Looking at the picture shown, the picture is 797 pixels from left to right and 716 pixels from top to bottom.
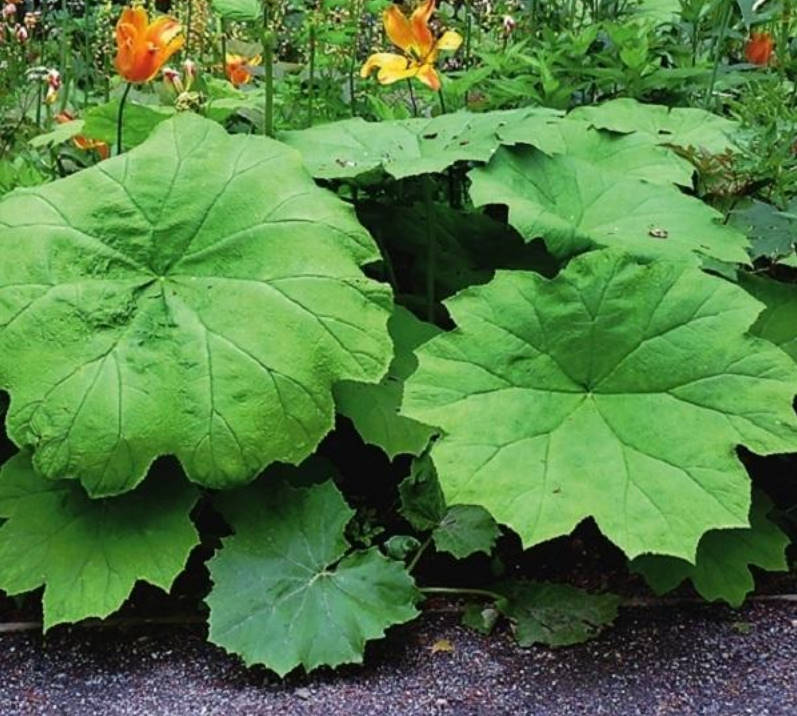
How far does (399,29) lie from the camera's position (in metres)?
2.53

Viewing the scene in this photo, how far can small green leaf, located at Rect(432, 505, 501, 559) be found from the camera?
6.74 ft

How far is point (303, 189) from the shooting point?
7.13 feet

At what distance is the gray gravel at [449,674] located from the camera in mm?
1821

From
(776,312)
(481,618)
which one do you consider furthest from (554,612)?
(776,312)

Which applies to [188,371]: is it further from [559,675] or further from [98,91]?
[98,91]

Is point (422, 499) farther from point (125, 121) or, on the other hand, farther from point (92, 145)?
point (92, 145)

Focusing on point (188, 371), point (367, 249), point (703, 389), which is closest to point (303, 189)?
point (367, 249)

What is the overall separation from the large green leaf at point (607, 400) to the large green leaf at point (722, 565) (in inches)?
7.8

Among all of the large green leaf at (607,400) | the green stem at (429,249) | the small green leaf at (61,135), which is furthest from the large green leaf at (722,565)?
the small green leaf at (61,135)

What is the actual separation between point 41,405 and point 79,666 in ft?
1.37

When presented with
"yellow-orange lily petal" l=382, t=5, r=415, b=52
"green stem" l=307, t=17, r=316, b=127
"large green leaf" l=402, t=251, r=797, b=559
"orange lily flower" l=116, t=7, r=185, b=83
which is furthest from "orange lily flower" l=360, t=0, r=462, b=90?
"large green leaf" l=402, t=251, r=797, b=559

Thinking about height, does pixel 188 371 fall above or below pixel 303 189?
below

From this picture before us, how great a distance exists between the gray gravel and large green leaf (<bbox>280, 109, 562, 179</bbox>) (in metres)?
0.81

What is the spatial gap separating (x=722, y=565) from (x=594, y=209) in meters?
0.70
